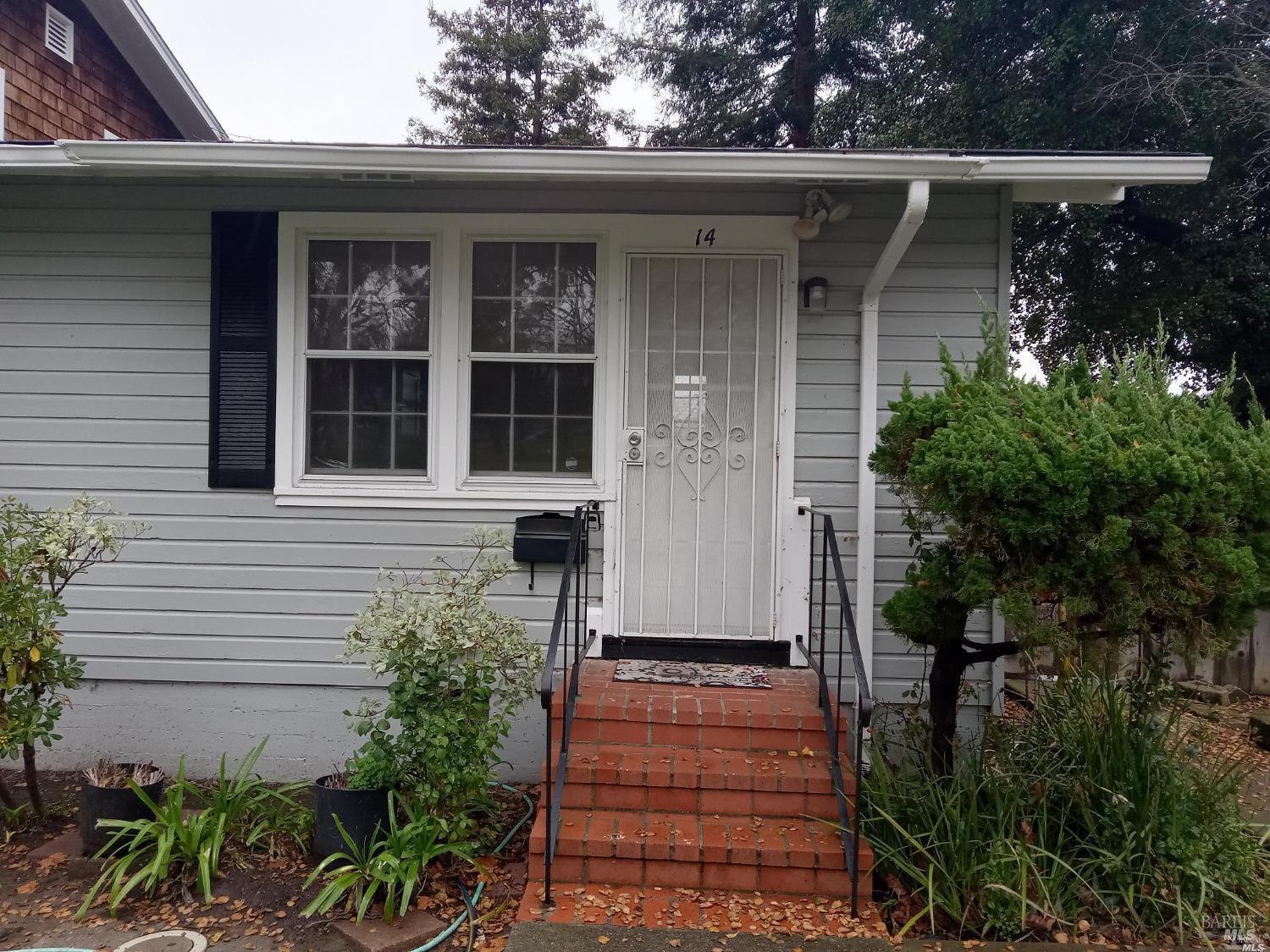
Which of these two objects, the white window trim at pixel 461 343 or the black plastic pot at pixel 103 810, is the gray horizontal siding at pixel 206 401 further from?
the black plastic pot at pixel 103 810

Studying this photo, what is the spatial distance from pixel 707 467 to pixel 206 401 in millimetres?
2687

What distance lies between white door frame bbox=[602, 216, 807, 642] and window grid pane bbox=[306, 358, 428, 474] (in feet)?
3.54

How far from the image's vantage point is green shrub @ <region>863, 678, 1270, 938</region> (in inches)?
115

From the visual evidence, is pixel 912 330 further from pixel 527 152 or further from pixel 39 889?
pixel 39 889

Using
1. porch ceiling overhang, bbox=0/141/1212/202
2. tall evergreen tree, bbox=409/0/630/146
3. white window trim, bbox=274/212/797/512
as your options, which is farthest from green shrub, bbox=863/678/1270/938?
tall evergreen tree, bbox=409/0/630/146

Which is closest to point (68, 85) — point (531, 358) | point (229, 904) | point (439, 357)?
point (439, 357)

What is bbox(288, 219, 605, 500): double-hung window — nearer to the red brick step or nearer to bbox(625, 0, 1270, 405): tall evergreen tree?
the red brick step

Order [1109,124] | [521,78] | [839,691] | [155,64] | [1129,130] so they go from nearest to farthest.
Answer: [839,691] < [155,64] < [1129,130] < [1109,124] < [521,78]

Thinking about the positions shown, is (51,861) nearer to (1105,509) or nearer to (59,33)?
(1105,509)

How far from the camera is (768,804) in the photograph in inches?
129

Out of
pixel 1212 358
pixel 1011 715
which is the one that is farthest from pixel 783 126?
pixel 1011 715

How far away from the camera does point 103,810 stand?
3.36 meters

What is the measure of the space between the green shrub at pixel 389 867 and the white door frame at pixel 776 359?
139cm

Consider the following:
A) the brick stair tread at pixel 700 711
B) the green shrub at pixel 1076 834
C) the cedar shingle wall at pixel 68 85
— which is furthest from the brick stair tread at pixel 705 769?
the cedar shingle wall at pixel 68 85
